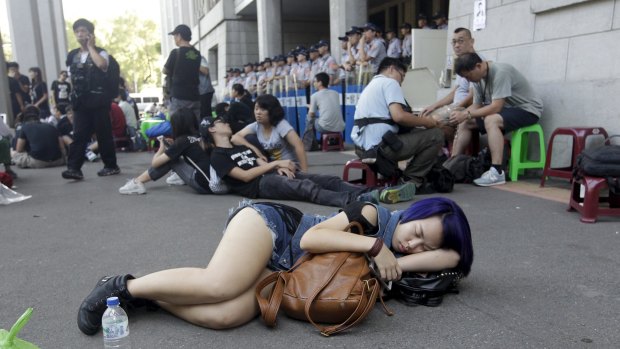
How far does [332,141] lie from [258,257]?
7.34 meters

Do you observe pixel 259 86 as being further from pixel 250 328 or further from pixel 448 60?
pixel 250 328

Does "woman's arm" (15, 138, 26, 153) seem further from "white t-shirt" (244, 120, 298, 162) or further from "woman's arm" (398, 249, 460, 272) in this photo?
"woman's arm" (398, 249, 460, 272)

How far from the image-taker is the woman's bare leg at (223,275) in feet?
6.57

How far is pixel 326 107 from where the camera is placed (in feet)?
29.2

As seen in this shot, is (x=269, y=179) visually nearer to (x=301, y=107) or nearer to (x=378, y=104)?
(x=378, y=104)

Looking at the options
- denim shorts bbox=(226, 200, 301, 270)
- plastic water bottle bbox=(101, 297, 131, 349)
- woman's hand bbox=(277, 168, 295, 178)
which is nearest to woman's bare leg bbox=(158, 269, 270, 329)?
denim shorts bbox=(226, 200, 301, 270)

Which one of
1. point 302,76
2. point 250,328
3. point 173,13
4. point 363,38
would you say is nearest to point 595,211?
point 250,328

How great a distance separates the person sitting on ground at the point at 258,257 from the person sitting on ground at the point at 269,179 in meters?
2.14

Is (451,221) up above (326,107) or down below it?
below

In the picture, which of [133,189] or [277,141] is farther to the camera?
[133,189]

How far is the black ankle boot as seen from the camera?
6.77 feet

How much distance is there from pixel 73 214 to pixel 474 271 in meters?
3.69

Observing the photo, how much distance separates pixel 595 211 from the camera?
3.60 metres

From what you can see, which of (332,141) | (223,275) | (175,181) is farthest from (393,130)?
(332,141)
